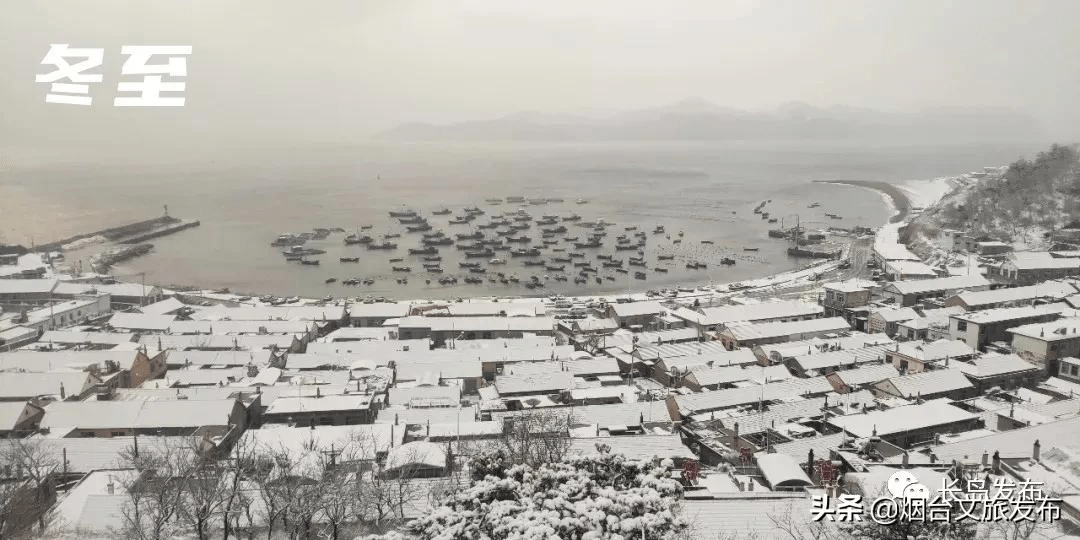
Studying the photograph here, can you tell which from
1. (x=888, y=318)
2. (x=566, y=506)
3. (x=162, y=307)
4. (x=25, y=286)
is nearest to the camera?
(x=566, y=506)

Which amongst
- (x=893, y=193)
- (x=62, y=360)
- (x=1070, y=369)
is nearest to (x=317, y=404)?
(x=62, y=360)

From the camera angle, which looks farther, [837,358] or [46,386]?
[837,358]

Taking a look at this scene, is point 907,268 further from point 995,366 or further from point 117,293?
point 117,293

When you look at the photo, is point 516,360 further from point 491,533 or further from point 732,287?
point 732,287

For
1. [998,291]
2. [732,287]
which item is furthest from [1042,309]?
[732,287]

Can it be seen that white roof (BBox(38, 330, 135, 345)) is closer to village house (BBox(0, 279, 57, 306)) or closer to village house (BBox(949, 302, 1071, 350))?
village house (BBox(0, 279, 57, 306))
